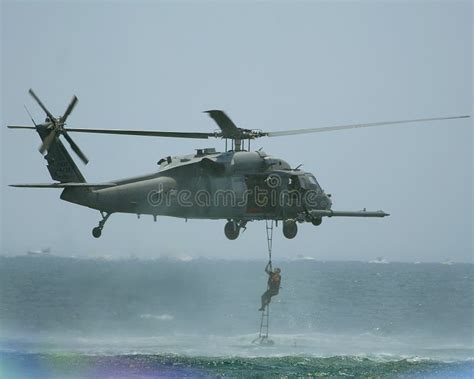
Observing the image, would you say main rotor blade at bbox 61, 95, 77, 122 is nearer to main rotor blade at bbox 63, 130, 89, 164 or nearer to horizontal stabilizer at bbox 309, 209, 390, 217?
main rotor blade at bbox 63, 130, 89, 164

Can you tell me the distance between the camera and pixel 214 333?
65250 millimetres

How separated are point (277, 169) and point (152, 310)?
4876 centimetres

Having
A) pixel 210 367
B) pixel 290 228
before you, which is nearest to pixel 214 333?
pixel 210 367

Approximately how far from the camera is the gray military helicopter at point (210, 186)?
24891mm

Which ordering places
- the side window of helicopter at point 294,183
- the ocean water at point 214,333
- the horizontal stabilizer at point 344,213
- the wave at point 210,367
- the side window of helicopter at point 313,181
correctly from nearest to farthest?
the side window of helicopter at point 294,183
the horizontal stabilizer at point 344,213
the side window of helicopter at point 313,181
the wave at point 210,367
the ocean water at point 214,333

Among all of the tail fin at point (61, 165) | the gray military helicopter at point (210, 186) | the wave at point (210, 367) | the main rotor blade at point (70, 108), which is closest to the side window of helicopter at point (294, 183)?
the gray military helicopter at point (210, 186)

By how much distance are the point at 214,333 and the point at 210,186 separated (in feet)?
135

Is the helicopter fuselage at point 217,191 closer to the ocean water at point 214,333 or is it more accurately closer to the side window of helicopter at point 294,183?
the side window of helicopter at point 294,183

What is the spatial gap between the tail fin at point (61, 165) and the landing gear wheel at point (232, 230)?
5.61 meters

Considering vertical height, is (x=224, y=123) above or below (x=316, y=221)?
above

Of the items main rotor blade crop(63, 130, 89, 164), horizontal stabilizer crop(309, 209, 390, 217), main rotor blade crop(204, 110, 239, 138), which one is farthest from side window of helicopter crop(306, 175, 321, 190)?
main rotor blade crop(63, 130, 89, 164)

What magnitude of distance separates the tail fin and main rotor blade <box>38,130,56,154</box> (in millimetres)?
113

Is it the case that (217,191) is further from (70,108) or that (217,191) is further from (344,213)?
(70,108)

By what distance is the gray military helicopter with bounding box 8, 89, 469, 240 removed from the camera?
24891 millimetres
